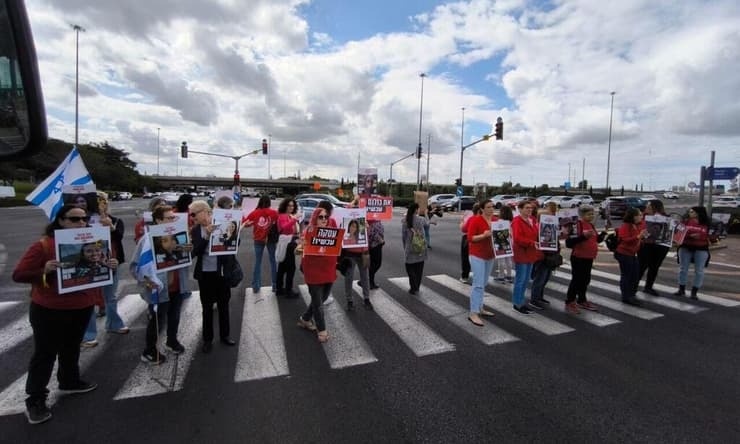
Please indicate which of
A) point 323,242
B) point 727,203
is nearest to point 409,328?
point 323,242

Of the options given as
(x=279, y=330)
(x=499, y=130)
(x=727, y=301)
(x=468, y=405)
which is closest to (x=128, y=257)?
(x=279, y=330)

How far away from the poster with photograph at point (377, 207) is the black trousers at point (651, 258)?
17.0ft

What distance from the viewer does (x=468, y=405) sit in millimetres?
3355

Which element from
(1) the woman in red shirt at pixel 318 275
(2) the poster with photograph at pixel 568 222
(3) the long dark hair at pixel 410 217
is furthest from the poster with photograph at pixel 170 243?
(2) the poster with photograph at pixel 568 222

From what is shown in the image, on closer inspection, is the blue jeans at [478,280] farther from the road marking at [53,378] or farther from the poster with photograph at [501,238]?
the road marking at [53,378]

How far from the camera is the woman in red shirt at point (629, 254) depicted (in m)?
6.55

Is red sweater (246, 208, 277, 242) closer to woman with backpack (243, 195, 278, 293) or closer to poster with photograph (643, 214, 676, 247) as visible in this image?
woman with backpack (243, 195, 278, 293)

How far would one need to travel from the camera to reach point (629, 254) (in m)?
6.56

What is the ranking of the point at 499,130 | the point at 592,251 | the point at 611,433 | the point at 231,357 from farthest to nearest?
the point at 499,130 < the point at 592,251 < the point at 231,357 < the point at 611,433

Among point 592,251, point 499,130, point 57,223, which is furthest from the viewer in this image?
point 499,130

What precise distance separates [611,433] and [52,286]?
4745 mm

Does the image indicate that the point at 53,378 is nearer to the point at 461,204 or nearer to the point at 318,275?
the point at 318,275

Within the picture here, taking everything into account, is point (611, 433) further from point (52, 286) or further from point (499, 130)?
point (499, 130)

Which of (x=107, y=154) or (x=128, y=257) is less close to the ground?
(x=107, y=154)
